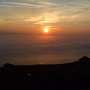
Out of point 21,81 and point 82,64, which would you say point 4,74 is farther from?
point 82,64

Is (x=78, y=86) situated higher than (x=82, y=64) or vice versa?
(x=82, y=64)

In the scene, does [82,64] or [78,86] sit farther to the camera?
[82,64]

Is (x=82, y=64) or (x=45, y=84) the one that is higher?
(x=82, y=64)

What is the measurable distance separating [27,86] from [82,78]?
3607 millimetres

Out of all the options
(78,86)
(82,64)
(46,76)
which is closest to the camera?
(78,86)

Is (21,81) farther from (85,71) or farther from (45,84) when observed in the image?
(85,71)

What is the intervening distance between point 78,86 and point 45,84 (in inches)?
80.5

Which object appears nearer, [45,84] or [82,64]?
[45,84]

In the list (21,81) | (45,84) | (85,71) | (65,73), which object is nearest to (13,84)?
(21,81)

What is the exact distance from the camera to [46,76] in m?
20.5

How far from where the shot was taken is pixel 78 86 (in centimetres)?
1916

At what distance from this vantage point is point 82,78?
20.2 meters

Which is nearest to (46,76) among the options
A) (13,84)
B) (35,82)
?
(35,82)

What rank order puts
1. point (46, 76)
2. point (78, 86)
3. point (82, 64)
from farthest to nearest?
point (82, 64) < point (46, 76) < point (78, 86)
